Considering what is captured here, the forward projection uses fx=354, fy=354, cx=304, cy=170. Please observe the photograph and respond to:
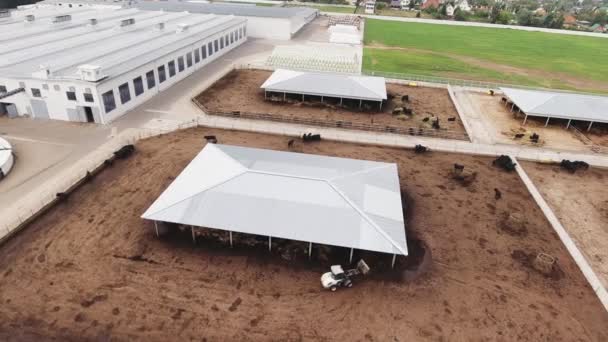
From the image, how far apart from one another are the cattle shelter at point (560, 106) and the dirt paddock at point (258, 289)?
66.2 ft

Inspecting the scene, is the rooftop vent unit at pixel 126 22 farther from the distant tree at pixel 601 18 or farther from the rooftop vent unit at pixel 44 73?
the distant tree at pixel 601 18

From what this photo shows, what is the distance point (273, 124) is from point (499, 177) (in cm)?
2131

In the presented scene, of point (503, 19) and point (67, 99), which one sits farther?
point (503, 19)

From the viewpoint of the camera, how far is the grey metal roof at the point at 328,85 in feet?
135

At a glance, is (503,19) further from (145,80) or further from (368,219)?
(368,219)

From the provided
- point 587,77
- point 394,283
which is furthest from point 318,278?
point 587,77

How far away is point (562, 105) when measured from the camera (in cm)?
4003

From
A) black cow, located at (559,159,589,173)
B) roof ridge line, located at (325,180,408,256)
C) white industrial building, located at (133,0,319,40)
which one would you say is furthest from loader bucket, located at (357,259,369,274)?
white industrial building, located at (133,0,319,40)

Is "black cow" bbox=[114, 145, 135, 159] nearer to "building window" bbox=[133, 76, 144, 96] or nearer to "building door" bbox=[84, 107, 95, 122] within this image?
"building door" bbox=[84, 107, 95, 122]

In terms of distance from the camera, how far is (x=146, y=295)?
1730 centimetres

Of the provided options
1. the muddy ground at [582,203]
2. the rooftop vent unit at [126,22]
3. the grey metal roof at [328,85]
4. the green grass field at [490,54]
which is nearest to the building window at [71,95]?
the grey metal roof at [328,85]

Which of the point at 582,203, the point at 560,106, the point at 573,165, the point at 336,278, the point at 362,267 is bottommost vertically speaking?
the point at 582,203

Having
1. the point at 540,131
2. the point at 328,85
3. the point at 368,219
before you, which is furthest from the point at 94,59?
the point at 540,131

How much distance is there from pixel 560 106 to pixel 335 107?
25.3 metres
